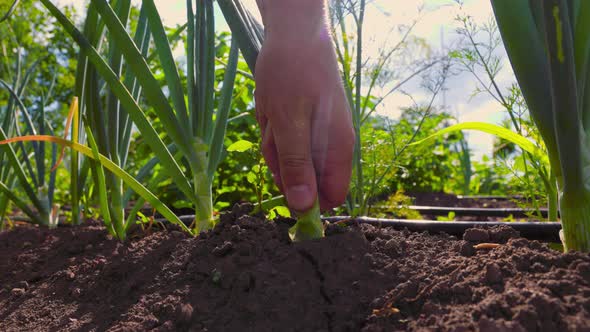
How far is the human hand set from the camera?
72 centimetres

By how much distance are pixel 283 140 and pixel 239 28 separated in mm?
340

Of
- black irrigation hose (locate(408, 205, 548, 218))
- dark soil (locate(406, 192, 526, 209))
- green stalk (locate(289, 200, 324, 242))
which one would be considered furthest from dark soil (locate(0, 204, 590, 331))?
dark soil (locate(406, 192, 526, 209))

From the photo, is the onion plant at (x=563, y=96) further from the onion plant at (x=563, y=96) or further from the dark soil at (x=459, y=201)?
the dark soil at (x=459, y=201)

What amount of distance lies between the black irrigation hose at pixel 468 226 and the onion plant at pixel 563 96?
24cm

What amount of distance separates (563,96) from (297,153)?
39 centimetres

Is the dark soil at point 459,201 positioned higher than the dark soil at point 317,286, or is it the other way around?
the dark soil at point 459,201

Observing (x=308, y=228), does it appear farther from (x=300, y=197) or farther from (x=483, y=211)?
(x=483, y=211)

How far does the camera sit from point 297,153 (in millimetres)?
759

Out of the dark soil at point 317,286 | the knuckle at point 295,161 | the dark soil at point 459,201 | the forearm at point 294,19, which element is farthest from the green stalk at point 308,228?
the dark soil at point 459,201

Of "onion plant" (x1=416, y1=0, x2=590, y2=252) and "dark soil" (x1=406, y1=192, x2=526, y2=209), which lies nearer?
"onion plant" (x1=416, y1=0, x2=590, y2=252)

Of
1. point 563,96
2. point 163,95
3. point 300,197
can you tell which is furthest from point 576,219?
point 163,95

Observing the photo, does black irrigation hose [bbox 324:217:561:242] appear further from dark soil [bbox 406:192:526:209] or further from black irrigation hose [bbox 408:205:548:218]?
dark soil [bbox 406:192:526:209]

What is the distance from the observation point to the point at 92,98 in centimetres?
148

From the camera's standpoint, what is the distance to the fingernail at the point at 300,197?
0.80m
